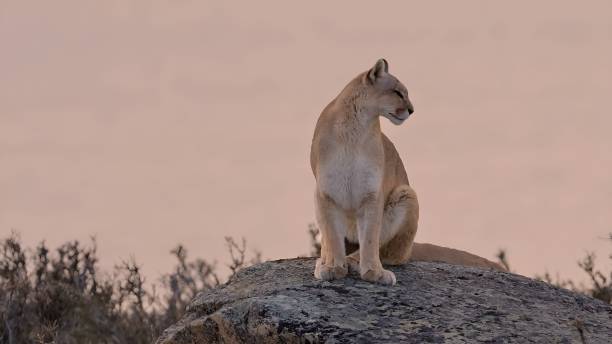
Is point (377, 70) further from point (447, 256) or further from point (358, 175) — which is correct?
point (447, 256)

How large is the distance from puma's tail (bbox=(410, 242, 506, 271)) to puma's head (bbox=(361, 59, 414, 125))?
231cm

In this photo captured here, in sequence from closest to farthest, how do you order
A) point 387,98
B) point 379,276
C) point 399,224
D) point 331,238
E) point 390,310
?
1. point 390,310
2. point 379,276
3. point 331,238
4. point 387,98
5. point 399,224

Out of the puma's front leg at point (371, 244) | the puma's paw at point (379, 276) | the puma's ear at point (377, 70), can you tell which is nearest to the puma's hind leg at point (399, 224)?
the puma's front leg at point (371, 244)

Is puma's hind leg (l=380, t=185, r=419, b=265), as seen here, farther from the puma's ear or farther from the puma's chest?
the puma's ear

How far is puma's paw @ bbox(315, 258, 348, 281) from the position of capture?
34.6 ft

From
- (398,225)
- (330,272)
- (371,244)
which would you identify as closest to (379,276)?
(371,244)

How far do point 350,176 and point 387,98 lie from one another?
878 mm

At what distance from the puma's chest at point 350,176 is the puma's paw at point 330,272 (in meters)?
0.61

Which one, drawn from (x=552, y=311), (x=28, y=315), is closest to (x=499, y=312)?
(x=552, y=311)

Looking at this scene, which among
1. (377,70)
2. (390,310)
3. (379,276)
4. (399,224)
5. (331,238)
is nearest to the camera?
(390,310)

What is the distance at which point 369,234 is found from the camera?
10.5 m

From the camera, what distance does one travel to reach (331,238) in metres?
10.6

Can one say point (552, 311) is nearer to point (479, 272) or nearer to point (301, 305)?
point (479, 272)

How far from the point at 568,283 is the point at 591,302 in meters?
10.2
